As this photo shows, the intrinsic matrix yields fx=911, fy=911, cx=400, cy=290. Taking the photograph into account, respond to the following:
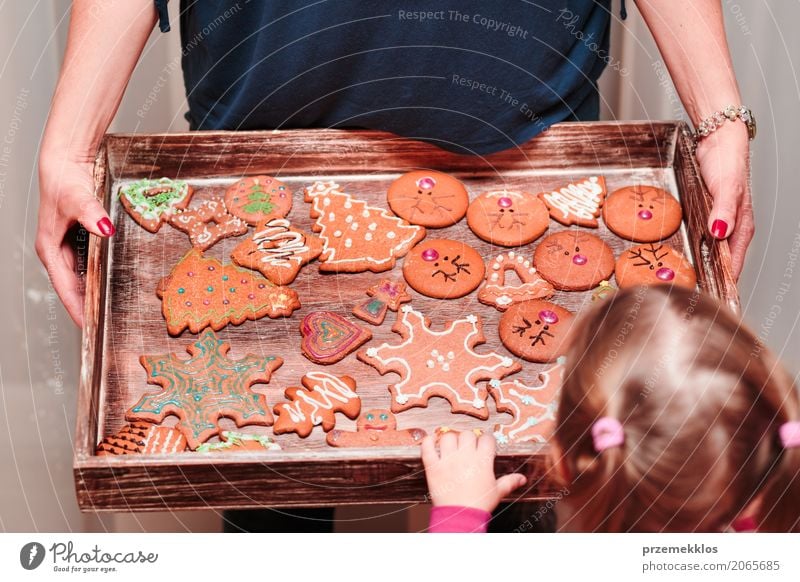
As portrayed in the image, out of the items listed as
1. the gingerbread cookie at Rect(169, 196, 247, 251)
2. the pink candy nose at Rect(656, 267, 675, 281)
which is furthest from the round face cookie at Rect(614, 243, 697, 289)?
the gingerbread cookie at Rect(169, 196, 247, 251)

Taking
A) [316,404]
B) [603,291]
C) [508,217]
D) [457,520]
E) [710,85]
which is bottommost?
[457,520]

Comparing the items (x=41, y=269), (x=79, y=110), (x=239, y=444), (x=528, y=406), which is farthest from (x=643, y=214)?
(x=41, y=269)

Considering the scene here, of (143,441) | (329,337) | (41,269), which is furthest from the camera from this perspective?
(41,269)

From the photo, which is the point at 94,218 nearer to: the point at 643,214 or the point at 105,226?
the point at 105,226

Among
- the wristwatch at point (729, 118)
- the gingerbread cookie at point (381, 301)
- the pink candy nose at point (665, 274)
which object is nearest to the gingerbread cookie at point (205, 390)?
the gingerbread cookie at point (381, 301)

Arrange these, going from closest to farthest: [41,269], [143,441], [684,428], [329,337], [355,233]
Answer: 1. [684,428]
2. [143,441]
3. [329,337]
4. [355,233]
5. [41,269]

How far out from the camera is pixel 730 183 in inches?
39.1

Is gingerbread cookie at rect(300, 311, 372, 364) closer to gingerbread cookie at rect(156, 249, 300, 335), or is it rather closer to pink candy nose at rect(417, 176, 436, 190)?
gingerbread cookie at rect(156, 249, 300, 335)

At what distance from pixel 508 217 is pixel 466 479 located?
1.21 feet

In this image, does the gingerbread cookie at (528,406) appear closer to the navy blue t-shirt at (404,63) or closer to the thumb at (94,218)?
the navy blue t-shirt at (404,63)

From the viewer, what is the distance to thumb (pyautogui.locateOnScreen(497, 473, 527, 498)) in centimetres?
80

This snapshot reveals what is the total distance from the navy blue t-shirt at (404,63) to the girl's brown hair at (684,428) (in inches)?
15.0
